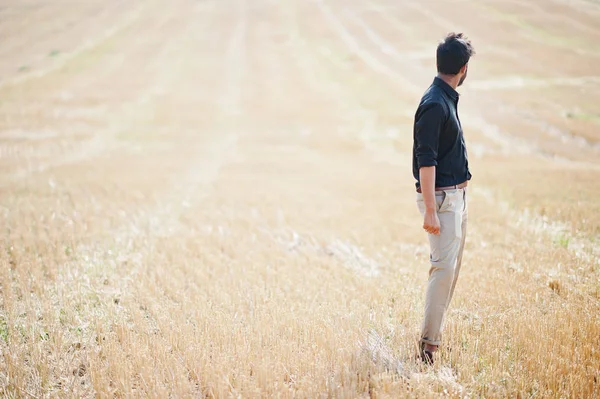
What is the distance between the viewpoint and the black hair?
3251 millimetres

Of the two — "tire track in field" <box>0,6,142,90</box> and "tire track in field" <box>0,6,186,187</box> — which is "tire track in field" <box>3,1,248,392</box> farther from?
"tire track in field" <box>0,6,142,90</box>

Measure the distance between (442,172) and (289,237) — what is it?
491 cm

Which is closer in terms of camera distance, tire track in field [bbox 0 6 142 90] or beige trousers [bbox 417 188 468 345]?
beige trousers [bbox 417 188 468 345]

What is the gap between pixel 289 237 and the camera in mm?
8031

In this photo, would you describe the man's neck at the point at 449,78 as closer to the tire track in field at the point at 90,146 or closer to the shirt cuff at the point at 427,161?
the shirt cuff at the point at 427,161

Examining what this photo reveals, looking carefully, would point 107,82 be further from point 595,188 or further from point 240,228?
point 595,188

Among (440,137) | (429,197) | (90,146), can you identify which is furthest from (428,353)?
(90,146)

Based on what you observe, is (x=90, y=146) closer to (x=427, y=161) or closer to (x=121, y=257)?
(x=121, y=257)

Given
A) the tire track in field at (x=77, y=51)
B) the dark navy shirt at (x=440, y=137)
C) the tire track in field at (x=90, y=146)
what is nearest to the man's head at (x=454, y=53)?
the dark navy shirt at (x=440, y=137)

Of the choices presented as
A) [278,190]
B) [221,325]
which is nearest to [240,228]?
[278,190]

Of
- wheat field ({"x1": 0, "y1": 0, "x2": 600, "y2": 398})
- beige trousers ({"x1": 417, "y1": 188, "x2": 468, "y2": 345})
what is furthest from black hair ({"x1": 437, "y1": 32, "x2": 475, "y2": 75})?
wheat field ({"x1": 0, "y1": 0, "x2": 600, "y2": 398})

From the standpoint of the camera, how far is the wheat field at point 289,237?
3555 millimetres

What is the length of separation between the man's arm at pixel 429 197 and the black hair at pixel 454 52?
0.78 meters

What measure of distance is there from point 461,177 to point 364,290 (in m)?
2.31
